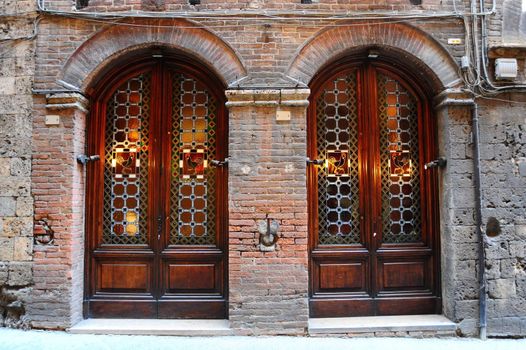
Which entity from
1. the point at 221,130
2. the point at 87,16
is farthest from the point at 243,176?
the point at 87,16

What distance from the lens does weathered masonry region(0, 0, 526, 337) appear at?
16.5 feet

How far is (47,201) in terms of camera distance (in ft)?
16.6

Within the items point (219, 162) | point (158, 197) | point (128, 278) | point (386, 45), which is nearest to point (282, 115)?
point (219, 162)

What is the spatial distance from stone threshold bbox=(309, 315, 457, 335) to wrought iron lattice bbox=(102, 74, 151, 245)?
8.28 feet

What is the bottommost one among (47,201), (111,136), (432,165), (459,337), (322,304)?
(459,337)

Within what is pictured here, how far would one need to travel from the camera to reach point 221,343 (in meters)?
4.78

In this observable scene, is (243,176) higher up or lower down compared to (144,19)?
lower down

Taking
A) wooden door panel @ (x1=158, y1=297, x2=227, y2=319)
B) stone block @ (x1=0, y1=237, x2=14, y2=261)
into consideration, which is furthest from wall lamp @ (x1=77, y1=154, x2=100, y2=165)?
wooden door panel @ (x1=158, y1=297, x2=227, y2=319)

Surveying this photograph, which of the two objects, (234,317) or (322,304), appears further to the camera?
(322,304)

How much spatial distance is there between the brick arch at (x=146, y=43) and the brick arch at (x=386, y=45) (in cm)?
99

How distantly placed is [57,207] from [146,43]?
2309mm

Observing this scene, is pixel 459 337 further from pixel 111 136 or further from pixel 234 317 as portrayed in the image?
pixel 111 136

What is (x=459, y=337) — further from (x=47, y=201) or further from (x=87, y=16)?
(x=87, y=16)

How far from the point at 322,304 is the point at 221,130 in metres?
2.61
